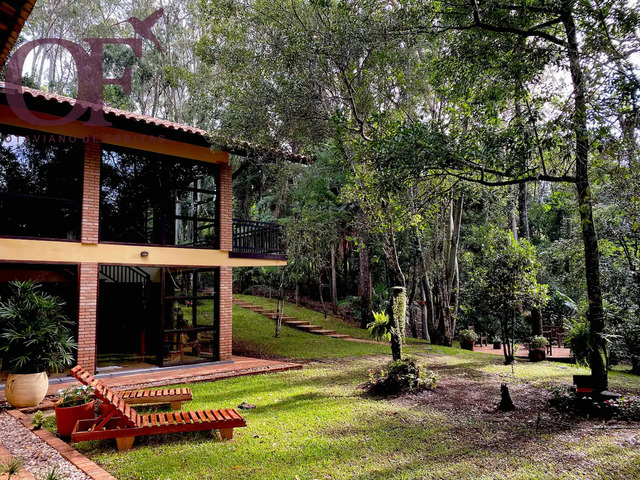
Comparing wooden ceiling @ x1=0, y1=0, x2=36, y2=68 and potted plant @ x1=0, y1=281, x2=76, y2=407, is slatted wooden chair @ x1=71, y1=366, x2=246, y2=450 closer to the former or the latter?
potted plant @ x1=0, y1=281, x2=76, y2=407

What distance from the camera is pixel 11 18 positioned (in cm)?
295

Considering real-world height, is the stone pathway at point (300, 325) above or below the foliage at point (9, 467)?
below

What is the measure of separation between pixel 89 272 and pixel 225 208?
3723mm

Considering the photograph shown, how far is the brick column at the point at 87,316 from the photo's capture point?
8.61m

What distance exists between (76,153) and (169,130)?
2.20 metres

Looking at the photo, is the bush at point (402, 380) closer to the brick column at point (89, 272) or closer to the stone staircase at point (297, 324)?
the brick column at point (89, 272)

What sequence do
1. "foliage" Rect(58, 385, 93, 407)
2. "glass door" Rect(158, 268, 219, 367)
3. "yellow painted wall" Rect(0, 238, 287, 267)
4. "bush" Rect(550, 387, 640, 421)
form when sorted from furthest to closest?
"glass door" Rect(158, 268, 219, 367) < "yellow painted wall" Rect(0, 238, 287, 267) < "bush" Rect(550, 387, 640, 421) < "foliage" Rect(58, 385, 93, 407)

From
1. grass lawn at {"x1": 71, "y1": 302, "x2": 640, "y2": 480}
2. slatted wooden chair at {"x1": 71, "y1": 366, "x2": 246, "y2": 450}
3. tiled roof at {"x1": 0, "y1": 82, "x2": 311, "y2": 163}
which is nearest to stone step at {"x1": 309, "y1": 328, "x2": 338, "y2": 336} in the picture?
tiled roof at {"x1": 0, "y1": 82, "x2": 311, "y2": 163}

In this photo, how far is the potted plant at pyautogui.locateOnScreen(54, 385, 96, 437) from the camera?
512cm

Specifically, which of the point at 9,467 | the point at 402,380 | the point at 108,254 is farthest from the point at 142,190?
the point at 9,467

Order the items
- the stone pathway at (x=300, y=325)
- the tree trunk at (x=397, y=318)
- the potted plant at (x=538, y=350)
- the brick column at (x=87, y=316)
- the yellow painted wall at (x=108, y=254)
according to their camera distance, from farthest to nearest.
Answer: the stone pathway at (x=300, y=325), the potted plant at (x=538, y=350), the brick column at (x=87, y=316), the tree trunk at (x=397, y=318), the yellow painted wall at (x=108, y=254)

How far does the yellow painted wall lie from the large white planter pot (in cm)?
276

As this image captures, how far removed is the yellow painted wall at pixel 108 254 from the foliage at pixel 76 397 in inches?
159

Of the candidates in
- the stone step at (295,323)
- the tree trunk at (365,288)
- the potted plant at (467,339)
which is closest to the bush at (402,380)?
the potted plant at (467,339)
